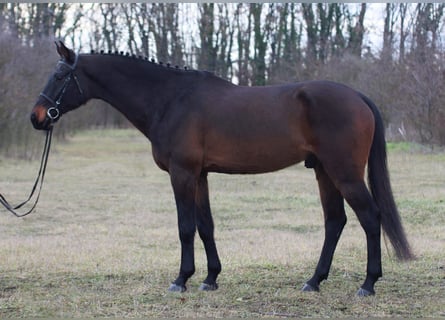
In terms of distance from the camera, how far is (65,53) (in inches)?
215

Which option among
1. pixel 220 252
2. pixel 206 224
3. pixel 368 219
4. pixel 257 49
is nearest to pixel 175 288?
pixel 206 224

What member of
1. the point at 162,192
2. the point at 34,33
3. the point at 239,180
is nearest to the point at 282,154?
the point at 162,192

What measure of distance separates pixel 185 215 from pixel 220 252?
7.43 feet

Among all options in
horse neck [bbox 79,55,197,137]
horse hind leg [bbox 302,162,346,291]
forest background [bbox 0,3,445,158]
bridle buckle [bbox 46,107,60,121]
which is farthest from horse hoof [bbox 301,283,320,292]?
forest background [bbox 0,3,445,158]

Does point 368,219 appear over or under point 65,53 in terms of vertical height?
under

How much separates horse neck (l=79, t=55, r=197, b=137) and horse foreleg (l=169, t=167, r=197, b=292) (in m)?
0.56

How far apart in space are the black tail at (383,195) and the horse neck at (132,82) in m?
1.68

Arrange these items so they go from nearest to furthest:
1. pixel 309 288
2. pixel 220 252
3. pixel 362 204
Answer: pixel 362 204 < pixel 309 288 < pixel 220 252

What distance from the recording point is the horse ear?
5441mm

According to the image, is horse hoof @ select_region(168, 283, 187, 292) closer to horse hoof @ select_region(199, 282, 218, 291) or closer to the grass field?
the grass field

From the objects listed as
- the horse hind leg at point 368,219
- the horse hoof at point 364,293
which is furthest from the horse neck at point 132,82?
the horse hoof at point 364,293

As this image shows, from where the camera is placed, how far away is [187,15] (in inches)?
1337

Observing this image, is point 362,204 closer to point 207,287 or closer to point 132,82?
point 207,287

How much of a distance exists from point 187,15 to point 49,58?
1172 cm
